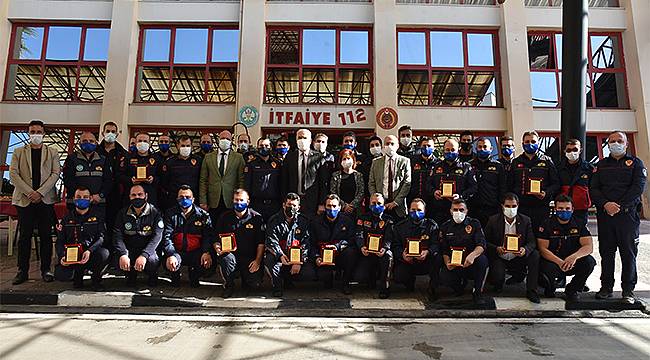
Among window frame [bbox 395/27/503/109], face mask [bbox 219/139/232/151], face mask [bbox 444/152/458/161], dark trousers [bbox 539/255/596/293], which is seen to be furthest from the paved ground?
window frame [bbox 395/27/503/109]

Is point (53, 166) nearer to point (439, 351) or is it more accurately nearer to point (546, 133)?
point (439, 351)

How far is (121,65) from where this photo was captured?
1216cm

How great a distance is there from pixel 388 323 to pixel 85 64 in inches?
491

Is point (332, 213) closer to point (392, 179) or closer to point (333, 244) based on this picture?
point (333, 244)

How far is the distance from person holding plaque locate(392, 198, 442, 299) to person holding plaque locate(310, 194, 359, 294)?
0.57 metres

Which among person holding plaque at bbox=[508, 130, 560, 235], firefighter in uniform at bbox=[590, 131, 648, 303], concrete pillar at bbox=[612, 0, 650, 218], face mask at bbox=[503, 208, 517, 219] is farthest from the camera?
concrete pillar at bbox=[612, 0, 650, 218]

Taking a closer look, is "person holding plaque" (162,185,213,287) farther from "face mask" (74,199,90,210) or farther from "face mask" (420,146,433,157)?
"face mask" (420,146,433,157)

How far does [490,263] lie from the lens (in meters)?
5.07

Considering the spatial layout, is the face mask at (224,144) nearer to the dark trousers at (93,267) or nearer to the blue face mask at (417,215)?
the dark trousers at (93,267)

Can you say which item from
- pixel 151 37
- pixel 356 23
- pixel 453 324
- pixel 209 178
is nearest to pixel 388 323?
pixel 453 324

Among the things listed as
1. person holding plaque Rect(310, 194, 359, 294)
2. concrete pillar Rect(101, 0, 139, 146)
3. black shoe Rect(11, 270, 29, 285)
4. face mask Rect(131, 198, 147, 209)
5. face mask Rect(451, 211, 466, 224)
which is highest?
concrete pillar Rect(101, 0, 139, 146)

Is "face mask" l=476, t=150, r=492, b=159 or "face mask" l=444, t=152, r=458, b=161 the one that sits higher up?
"face mask" l=476, t=150, r=492, b=159

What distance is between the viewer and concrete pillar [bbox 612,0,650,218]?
478 inches

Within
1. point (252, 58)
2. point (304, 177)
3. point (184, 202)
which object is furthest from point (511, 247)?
point (252, 58)
